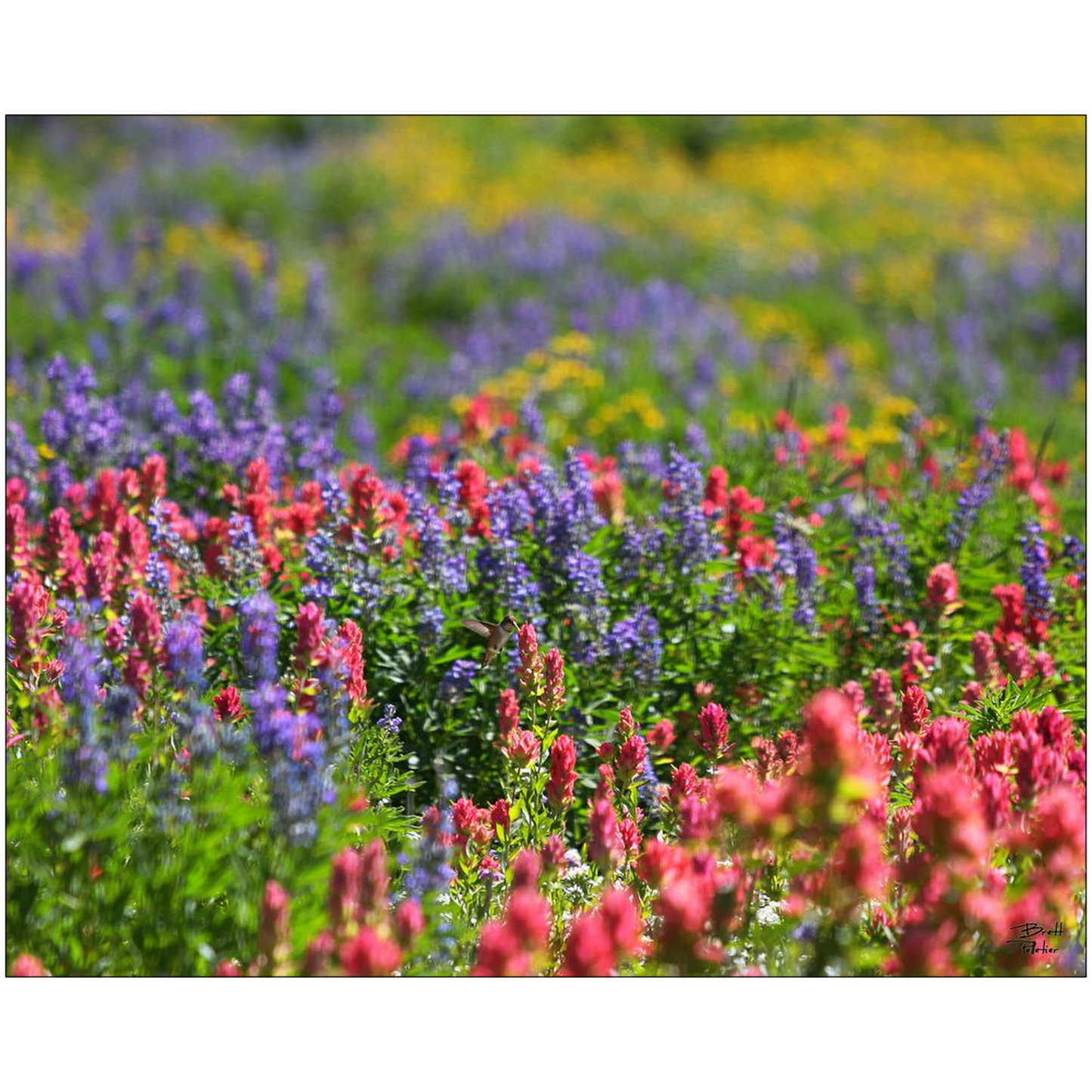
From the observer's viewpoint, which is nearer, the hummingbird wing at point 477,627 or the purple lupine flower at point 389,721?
the purple lupine flower at point 389,721

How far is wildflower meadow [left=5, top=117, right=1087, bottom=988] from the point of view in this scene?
223 cm

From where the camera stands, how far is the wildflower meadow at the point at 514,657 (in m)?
2.23

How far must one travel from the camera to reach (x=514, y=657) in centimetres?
333

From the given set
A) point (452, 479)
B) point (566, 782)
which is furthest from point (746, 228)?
point (566, 782)

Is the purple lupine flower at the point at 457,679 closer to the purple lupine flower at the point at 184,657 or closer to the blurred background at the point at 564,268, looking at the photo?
the purple lupine flower at the point at 184,657

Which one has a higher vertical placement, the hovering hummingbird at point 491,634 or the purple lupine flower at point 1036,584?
the purple lupine flower at point 1036,584

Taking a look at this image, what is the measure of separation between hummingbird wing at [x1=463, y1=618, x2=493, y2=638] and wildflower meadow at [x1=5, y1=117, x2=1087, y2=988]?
54mm

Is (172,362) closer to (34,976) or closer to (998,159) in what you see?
(34,976)

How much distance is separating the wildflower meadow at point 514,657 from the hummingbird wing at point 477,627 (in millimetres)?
54

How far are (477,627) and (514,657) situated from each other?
25 centimetres

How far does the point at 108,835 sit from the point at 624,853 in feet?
3.96
